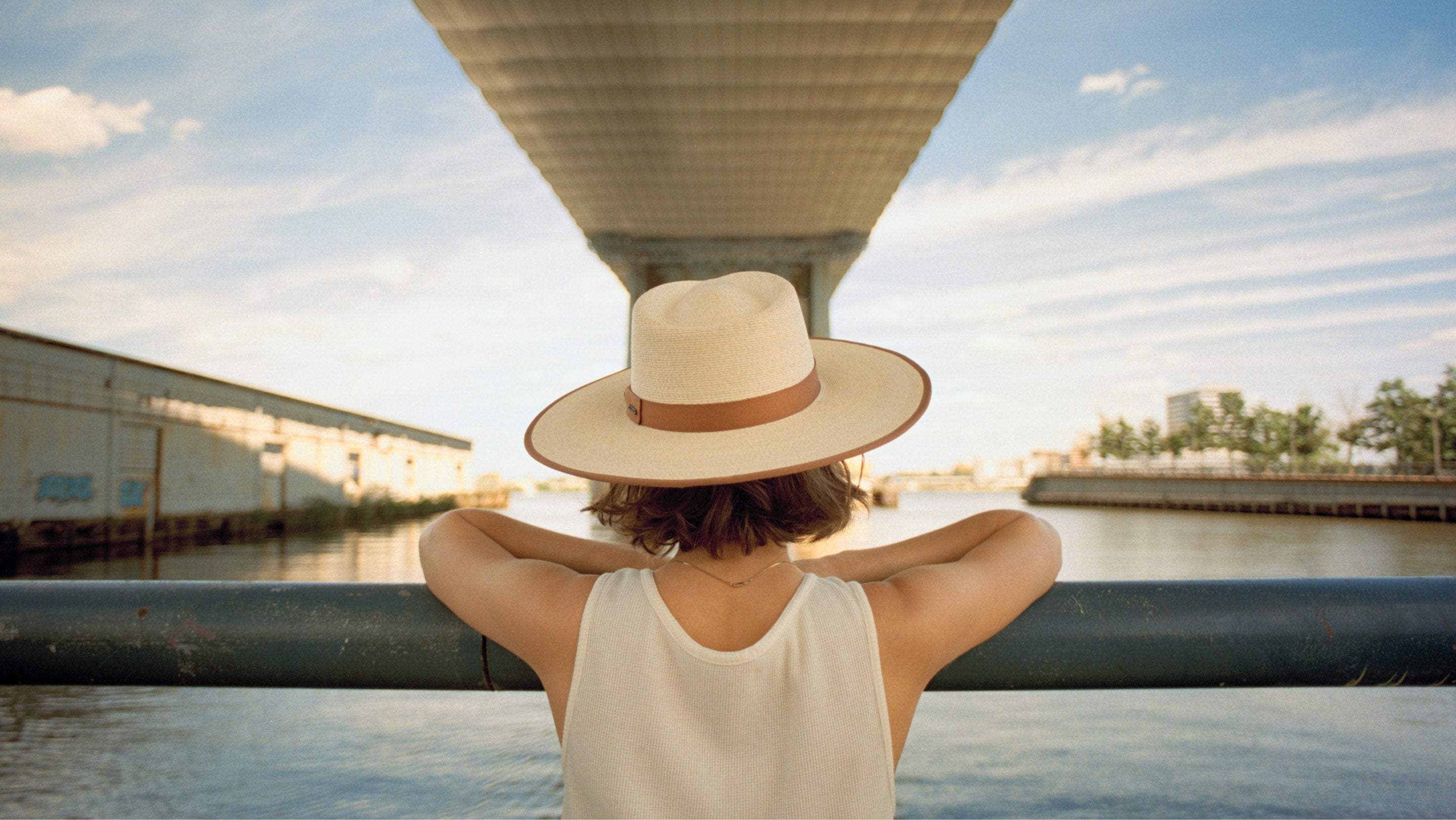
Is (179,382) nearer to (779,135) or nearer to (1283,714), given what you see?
→ (779,135)

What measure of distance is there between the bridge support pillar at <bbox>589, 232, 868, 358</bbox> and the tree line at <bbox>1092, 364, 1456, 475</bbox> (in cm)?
3549

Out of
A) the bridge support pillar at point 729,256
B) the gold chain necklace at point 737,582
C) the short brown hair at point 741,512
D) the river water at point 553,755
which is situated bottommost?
the river water at point 553,755

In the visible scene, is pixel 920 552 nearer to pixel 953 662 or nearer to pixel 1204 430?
pixel 953 662

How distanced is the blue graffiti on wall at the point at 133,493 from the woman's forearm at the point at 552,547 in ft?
77.9

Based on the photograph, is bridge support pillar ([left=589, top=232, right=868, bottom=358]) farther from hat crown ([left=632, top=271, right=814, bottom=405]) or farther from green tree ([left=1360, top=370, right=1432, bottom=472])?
green tree ([left=1360, top=370, right=1432, bottom=472])

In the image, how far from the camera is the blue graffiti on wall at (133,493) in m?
20.0

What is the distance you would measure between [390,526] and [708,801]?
3519 centimetres

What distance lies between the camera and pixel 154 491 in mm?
21203

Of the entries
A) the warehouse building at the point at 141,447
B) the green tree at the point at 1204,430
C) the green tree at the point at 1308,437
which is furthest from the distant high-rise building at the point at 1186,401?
the warehouse building at the point at 141,447

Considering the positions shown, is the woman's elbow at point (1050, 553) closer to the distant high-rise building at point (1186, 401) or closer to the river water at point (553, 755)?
the river water at point (553, 755)

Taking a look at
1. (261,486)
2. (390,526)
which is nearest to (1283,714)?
(261,486)

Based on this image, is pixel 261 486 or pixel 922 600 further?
pixel 261 486

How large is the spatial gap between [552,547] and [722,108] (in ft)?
59.2

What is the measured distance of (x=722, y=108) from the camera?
1791 cm
